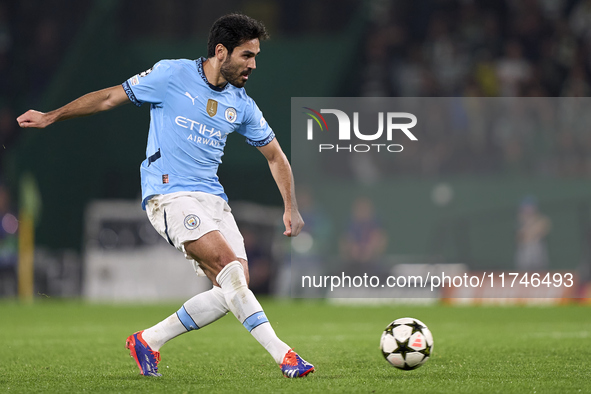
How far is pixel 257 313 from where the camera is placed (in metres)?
5.21

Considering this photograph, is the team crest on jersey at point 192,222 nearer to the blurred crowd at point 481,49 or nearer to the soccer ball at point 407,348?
the soccer ball at point 407,348

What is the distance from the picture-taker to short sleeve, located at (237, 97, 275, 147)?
5.72 metres

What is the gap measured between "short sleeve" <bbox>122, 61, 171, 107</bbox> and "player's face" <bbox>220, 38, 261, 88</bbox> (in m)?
0.37

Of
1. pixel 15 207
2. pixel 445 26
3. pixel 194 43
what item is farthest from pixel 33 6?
pixel 445 26

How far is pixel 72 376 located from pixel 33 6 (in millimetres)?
15746

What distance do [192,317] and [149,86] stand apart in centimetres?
145

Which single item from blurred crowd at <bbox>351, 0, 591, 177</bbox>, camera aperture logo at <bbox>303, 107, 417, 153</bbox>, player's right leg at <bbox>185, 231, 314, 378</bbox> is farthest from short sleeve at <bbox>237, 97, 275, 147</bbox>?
blurred crowd at <bbox>351, 0, 591, 177</bbox>

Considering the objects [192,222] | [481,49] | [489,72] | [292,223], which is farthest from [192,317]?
[481,49]

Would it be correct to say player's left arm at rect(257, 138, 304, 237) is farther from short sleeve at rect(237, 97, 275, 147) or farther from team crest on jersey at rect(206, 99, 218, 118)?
team crest on jersey at rect(206, 99, 218, 118)

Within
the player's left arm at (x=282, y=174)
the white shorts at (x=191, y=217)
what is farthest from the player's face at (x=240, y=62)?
the white shorts at (x=191, y=217)

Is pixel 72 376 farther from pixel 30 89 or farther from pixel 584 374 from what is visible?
pixel 30 89

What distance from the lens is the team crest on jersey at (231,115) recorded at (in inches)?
218

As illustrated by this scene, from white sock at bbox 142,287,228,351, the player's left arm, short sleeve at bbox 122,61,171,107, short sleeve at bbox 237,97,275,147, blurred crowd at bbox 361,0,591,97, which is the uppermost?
blurred crowd at bbox 361,0,591,97

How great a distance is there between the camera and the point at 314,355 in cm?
677
